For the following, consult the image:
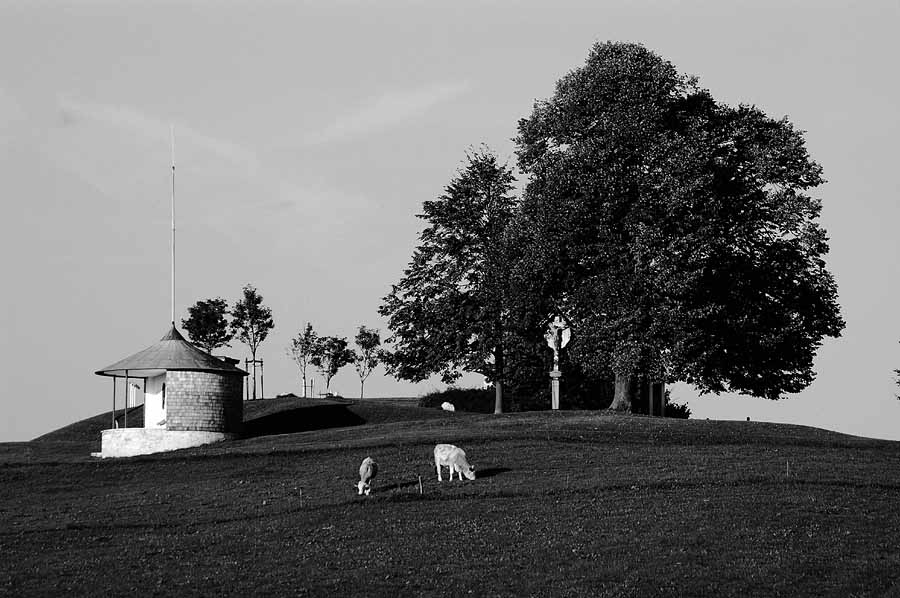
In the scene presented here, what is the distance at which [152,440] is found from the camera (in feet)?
216

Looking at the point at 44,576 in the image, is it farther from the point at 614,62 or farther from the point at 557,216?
the point at 614,62

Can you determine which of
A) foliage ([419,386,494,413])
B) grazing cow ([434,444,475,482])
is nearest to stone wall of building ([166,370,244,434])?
grazing cow ([434,444,475,482])

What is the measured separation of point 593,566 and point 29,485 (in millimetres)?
29807

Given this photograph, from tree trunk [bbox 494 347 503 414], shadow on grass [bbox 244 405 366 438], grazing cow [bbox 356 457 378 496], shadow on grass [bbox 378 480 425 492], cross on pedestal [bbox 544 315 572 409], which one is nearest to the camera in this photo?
grazing cow [bbox 356 457 378 496]

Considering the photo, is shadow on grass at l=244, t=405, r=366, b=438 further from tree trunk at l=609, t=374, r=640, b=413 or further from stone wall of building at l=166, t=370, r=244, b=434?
tree trunk at l=609, t=374, r=640, b=413

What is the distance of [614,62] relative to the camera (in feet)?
233

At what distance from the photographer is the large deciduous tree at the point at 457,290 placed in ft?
274

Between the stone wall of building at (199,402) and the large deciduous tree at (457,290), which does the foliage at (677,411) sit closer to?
the large deciduous tree at (457,290)

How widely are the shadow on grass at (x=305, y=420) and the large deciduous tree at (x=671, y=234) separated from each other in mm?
16676

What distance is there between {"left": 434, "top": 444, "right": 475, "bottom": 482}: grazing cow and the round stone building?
2440cm

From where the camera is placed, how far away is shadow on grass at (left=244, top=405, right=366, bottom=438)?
76812 mm

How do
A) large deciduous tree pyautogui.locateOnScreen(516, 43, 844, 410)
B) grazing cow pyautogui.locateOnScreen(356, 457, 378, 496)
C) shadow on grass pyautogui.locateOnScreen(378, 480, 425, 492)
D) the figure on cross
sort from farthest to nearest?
the figure on cross, large deciduous tree pyautogui.locateOnScreen(516, 43, 844, 410), shadow on grass pyautogui.locateOnScreen(378, 480, 425, 492), grazing cow pyautogui.locateOnScreen(356, 457, 378, 496)

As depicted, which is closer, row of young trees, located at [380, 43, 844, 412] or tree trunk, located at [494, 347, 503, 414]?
row of young trees, located at [380, 43, 844, 412]

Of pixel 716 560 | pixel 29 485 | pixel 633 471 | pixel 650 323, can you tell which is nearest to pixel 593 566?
pixel 716 560
